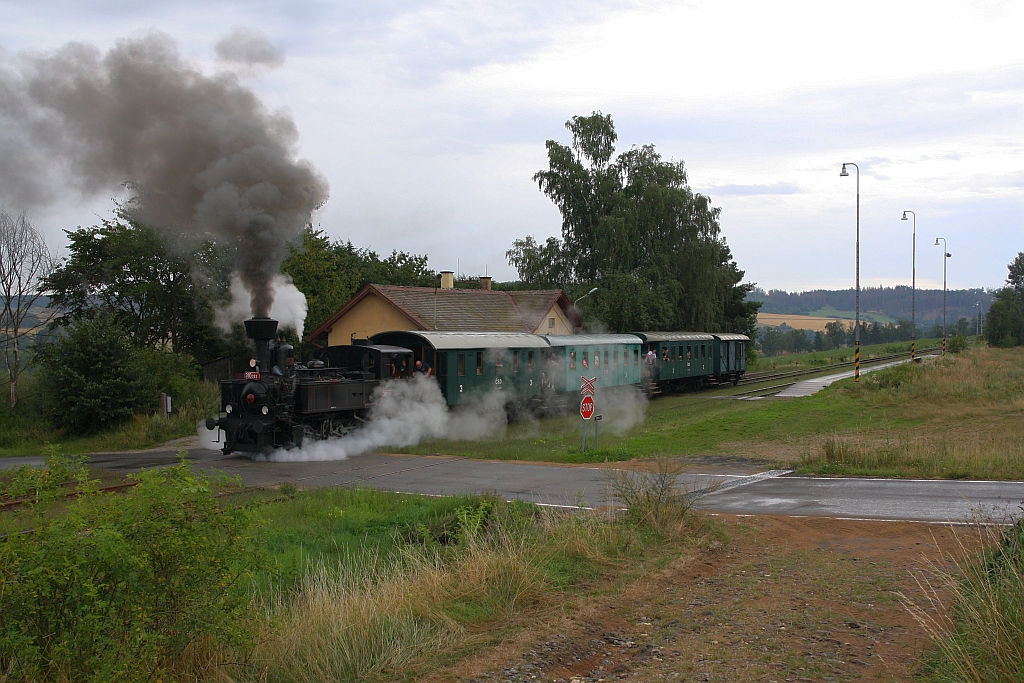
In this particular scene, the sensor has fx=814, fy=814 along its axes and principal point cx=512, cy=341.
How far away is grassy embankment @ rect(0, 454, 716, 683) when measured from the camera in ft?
16.2

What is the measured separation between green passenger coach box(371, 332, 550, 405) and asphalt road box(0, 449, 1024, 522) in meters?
4.45

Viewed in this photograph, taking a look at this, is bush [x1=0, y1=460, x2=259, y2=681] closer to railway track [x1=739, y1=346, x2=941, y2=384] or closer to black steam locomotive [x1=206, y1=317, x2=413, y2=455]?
black steam locomotive [x1=206, y1=317, x2=413, y2=455]

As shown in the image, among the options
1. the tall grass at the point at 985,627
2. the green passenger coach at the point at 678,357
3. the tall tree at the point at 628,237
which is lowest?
the tall grass at the point at 985,627

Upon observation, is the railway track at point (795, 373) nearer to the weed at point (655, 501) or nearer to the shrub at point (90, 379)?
the shrub at point (90, 379)

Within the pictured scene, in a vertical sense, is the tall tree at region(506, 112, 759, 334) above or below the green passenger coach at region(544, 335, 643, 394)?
above

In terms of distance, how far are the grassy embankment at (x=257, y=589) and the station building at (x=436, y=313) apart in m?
23.8

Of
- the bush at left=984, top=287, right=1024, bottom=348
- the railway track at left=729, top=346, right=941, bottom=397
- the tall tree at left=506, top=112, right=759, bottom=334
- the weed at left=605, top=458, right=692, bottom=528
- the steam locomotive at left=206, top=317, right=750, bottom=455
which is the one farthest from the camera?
the bush at left=984, top=287, right=1024, bottom=348

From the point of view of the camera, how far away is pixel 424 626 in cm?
681

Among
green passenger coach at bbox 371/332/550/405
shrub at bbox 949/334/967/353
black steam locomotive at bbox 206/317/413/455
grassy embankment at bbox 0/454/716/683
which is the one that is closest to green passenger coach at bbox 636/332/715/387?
green passenger coach at bbox 371/332/550/405

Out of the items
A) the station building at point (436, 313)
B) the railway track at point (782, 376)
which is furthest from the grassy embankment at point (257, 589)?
the railway track at point (782, 376)

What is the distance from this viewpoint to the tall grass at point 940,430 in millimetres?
15547

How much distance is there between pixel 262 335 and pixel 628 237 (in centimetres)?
3125

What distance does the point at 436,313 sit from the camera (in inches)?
1409

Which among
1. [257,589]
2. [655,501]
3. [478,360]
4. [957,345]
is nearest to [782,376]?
[957,345]
